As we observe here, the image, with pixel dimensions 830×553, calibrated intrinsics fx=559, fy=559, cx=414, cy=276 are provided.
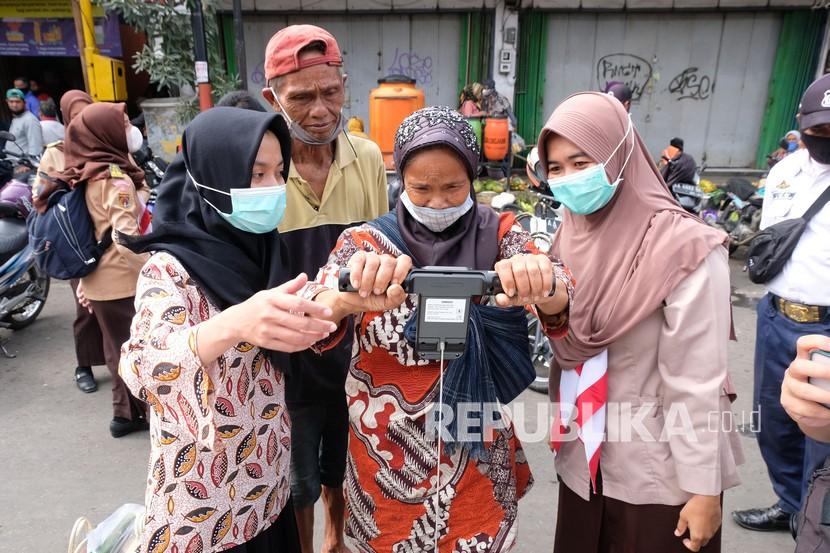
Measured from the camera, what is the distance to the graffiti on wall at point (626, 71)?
9250mm

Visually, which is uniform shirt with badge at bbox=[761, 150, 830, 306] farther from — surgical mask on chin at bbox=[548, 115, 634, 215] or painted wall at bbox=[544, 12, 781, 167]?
painted wall at bbox=[544, 12, 781, 167]

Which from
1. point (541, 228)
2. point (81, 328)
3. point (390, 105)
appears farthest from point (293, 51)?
point (390, 105)

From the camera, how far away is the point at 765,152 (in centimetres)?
959

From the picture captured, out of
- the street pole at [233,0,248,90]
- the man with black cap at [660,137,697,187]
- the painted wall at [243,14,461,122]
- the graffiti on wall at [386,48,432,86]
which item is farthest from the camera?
the graffiti on wall at [386,48,432,86]

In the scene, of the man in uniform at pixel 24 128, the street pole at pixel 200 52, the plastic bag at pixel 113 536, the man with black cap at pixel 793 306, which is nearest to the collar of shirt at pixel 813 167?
the man with black cap at pixel 793 306

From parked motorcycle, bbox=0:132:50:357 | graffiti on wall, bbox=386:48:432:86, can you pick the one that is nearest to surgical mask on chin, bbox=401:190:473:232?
parked motorcycle, bbox=0:132:50:357

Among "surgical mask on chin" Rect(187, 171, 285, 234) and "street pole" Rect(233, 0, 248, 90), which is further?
"street pole" Rect(233, 0, 248, 90)

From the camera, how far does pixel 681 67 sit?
30.4 ft

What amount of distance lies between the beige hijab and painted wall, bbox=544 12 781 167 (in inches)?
332

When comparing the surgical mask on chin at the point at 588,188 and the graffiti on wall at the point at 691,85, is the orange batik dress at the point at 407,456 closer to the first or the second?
the surgical mask on chin at the point at 588,188

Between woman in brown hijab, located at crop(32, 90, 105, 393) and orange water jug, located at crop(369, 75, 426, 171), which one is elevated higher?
orange water jug, located at crop(369, 75, 426, 171)

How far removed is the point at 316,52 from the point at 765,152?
992 centimetres

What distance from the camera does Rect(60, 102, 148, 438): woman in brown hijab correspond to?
3260mm

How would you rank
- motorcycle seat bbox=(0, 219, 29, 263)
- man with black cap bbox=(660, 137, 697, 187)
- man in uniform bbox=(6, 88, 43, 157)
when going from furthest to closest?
man in uniform bbox=(6, 88, 43, 157) → man with black cap bbox=(660, 137, 697, 187) → motorcycle seat bbox=(0, 219, 29, 263)
